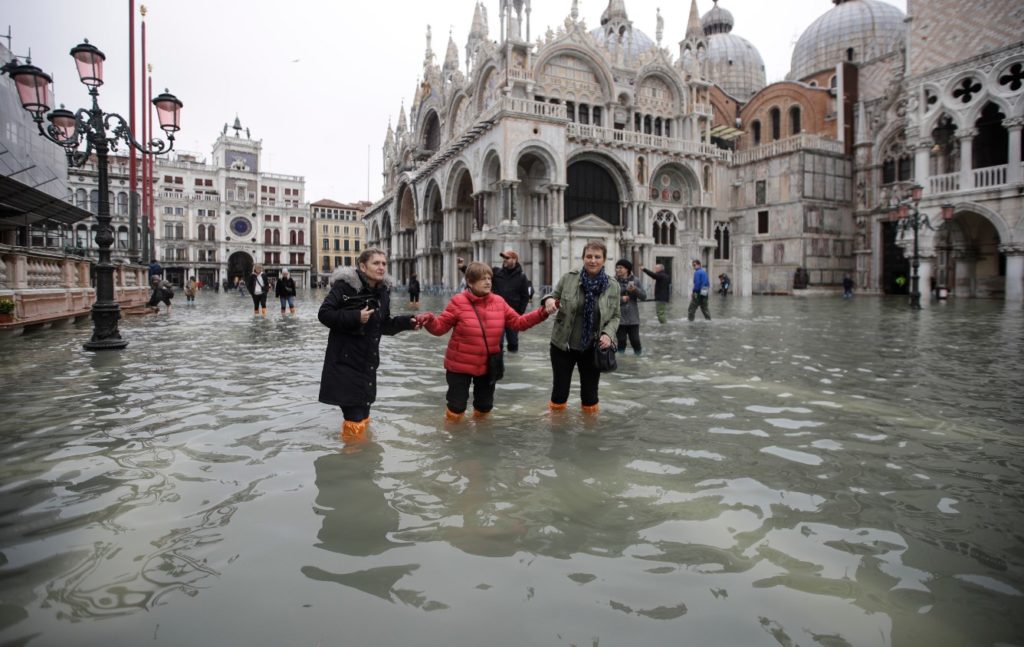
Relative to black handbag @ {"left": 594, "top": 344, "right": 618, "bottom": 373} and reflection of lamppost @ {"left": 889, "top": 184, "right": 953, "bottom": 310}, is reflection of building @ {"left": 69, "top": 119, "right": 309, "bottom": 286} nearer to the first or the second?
reflection of lamppost @ {"left": 889, "top": 184, "right": 953, "bottom": 310}

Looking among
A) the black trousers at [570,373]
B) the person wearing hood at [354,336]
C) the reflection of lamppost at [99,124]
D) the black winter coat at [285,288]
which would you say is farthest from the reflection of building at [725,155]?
the person wearing hood at [354,336]

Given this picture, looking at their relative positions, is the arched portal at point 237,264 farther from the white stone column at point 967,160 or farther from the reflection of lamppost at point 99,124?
the white stone column at point 967,160

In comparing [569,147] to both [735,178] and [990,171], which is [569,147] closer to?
[735,178]

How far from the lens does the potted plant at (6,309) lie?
10016mm

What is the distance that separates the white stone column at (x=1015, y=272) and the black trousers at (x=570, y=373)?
24930 mm

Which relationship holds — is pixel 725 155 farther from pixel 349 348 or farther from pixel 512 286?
pixel 349 348

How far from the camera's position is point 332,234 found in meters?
83.9

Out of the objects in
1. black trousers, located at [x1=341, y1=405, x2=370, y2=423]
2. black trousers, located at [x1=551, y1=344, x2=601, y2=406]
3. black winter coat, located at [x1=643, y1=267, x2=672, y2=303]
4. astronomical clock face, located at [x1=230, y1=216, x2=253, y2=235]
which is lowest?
black trousers, located at [x1=341, y1=405, x2=370, y2=423]

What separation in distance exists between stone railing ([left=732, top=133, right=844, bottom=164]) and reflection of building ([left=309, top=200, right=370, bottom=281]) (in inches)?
2287

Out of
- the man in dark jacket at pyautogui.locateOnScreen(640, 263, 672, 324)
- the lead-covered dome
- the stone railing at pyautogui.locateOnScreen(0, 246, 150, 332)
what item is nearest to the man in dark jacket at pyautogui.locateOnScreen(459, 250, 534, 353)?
the man in dark jacket at pyautogui.locateOnScreen(640, 263, 672, 324)

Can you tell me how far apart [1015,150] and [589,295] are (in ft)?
86.1

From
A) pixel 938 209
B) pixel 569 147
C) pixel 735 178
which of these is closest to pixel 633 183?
pixel 569 147

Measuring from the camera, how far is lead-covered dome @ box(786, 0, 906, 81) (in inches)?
1559

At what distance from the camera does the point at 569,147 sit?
30.4 m
